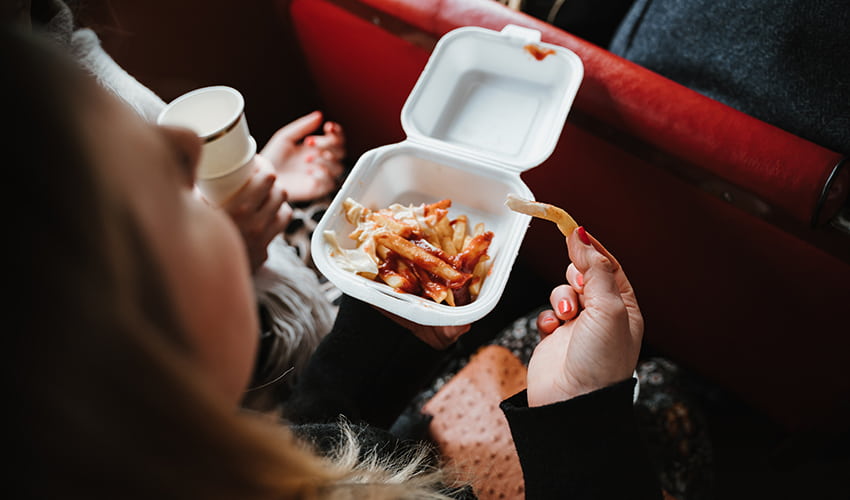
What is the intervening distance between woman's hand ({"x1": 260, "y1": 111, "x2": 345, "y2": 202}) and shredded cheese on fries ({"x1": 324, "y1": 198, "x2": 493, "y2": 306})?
55 cm

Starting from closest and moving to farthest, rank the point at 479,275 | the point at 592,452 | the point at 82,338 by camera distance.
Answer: the point at 82,338
the point at 592,452
the point at 479,275

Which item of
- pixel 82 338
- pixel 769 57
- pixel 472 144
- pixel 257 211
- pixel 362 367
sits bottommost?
pixel 362 367

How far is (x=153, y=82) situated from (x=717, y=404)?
81.6 inches

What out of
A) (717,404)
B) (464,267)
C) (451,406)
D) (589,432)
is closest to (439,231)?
(464,267)

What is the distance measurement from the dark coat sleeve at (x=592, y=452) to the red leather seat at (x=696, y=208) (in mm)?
507

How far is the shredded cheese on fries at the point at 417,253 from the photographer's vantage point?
1.02 metres

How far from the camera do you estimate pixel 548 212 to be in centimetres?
95

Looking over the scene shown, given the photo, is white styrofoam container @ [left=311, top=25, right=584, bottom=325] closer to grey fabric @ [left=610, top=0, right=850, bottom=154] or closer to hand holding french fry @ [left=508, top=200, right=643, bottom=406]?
hand holding french fry @ [left=508, top=200, right=643, bottom=406]

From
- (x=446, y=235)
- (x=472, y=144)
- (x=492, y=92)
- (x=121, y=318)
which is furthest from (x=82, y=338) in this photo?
(x=492, y=92)

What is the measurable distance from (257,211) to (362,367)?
1.52 ft

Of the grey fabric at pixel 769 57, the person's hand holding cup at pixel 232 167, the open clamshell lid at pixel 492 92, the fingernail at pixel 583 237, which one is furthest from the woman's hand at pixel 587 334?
the person's hand holding cup at pixel 232 167

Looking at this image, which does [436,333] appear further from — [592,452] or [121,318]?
[121,318]

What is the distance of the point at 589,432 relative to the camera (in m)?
0.82

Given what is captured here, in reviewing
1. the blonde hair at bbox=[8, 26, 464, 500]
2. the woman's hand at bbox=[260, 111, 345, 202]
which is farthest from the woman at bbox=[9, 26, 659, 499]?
Answer: the woman's hand at bbox=[260, 111, 345, 202]
